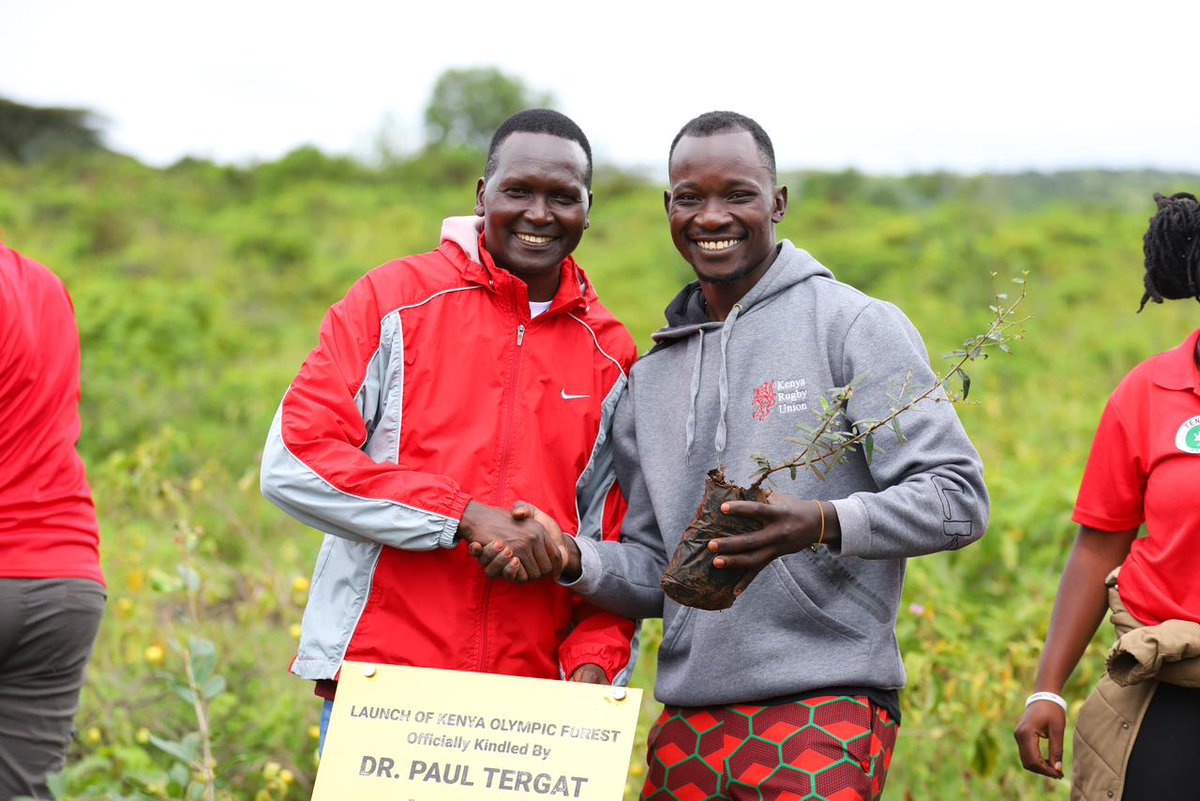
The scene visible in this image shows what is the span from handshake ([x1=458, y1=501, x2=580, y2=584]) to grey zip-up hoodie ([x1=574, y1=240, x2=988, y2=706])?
94 mm

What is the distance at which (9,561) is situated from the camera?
118 inches

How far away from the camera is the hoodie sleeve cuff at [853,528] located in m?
2.31

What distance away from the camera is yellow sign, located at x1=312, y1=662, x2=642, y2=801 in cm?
233

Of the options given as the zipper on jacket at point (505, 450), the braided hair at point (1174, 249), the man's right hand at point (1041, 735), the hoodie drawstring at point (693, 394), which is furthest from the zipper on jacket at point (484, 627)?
the braided hair at point (1174, 249)

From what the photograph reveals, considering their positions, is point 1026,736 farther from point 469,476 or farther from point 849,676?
point 469,476

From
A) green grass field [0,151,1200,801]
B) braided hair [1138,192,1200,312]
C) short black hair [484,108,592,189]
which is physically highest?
short black hair [484,108,592,189]

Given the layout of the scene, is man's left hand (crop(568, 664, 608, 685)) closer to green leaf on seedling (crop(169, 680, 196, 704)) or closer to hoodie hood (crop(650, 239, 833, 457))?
hoodie hood (crop(650, 239, 833, 457))

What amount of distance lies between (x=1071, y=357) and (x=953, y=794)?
23.6ft

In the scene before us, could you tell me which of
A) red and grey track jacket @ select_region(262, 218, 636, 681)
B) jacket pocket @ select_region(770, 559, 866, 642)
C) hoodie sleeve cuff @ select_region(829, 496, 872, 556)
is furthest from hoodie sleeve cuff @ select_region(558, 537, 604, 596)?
→ hoodie sleeve cuff @ select_region(829, 496, 872, 556)

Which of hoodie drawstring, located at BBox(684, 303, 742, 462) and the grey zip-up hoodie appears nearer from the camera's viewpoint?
the grey zip-up hoodie

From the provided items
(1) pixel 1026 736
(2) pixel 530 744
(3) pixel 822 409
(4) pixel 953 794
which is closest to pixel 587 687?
(2) pixel 530 744

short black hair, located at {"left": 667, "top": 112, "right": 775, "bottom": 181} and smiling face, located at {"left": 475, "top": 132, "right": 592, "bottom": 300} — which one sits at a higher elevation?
short black hair, located at {"left": 667, "top": 112, "right": 775, "bottom": 181}

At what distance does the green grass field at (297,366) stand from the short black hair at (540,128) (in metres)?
1.35

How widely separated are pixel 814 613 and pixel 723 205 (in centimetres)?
87
